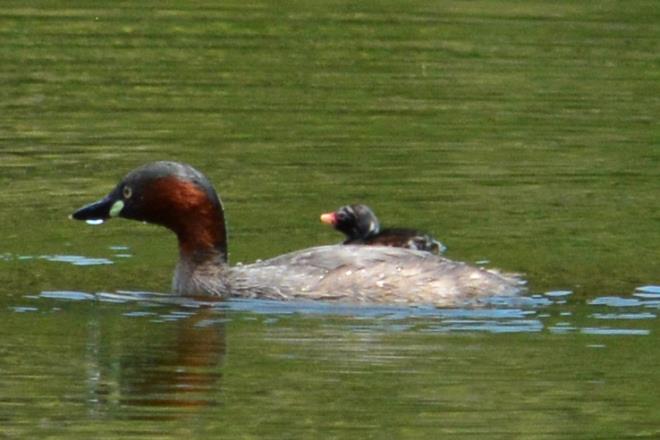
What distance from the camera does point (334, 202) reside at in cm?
1534

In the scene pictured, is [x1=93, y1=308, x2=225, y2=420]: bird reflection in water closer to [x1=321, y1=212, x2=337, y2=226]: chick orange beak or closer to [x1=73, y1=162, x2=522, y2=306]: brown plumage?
[x1=73, y1=162, x2=522, y2=306]: brown plumage

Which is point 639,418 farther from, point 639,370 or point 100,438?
point 100,438

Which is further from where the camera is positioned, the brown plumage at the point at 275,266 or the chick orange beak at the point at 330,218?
the chick orange beak at the point at 330,218

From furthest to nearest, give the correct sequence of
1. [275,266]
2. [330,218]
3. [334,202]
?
1. [334,202]
2. [330,218]
3. [275,266]

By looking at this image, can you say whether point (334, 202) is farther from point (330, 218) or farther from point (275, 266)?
point (275, 266)

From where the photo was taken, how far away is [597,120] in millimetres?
18391

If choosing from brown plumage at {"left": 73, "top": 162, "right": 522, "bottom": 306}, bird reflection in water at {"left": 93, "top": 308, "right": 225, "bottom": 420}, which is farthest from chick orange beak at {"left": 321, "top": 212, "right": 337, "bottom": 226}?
bird reflection in water at {"left": 93, "top": 308, "right": 225, "bottom": 420}

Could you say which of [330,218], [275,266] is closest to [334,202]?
[330,218]

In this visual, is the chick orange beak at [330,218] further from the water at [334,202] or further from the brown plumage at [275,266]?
the brown plumage at [275,266]

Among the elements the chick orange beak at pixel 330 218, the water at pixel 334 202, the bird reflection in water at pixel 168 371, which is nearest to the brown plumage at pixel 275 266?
the water at pixel 334 202

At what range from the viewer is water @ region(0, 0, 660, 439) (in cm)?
1070

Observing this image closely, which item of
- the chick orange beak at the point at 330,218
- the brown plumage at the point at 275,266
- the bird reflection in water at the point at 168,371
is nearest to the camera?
the bird reflection in water at the point at 168,371

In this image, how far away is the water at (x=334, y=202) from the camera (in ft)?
35.1

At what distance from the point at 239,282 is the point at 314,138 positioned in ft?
14.6
